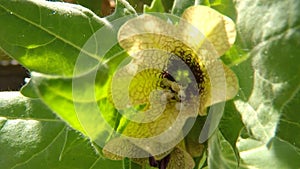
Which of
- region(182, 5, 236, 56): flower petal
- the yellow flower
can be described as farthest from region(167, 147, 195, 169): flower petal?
region(182, 5, 236, 56): flower petal

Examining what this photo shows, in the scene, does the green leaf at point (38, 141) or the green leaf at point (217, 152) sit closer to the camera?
the green leaf at point (217, 152)

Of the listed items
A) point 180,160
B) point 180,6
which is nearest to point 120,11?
point 180,6

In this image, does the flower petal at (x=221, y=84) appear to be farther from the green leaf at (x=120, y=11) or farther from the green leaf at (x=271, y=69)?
the green leaf at (x=120, y=11)

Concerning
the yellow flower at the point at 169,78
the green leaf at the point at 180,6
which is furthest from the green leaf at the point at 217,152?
the green leaf at the point at 180,6

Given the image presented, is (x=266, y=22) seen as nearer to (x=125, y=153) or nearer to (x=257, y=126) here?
(x=257, y=126)

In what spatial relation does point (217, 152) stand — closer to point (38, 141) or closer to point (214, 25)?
point (214, 25)

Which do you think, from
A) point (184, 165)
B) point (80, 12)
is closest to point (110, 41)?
point (80, 12)

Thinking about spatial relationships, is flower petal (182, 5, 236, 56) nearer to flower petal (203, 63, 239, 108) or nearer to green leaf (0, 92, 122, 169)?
flower petal (203, 63, 239, 108)
